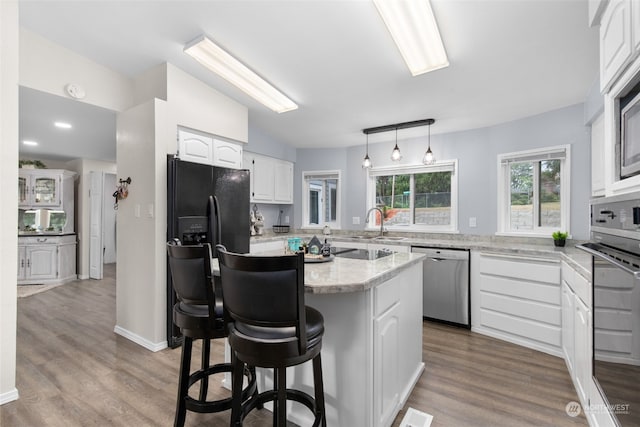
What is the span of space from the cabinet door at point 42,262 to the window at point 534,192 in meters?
7.12

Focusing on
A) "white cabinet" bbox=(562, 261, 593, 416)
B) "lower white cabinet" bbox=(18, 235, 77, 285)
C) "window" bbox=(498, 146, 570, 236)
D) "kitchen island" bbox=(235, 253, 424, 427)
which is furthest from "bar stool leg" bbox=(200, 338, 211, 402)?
"lower white cabinet" bbox=(18, 235, 77, 285)

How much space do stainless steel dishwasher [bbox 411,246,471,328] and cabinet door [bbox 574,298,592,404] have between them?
4.00 feet

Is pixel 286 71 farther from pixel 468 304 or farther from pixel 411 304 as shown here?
pixel 468 304

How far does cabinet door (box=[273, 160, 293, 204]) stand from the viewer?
193 inches

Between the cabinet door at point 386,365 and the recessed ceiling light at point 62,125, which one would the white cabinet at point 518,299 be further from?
the recessed ceiling light at point 62,125

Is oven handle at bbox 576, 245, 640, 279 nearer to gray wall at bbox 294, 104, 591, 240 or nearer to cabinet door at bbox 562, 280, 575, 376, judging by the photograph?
cabinet door at bbox 562, 280, 575, 376

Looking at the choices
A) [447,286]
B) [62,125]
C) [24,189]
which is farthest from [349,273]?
[24,189]

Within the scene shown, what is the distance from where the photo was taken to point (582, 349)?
1.83 metres

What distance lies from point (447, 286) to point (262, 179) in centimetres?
297

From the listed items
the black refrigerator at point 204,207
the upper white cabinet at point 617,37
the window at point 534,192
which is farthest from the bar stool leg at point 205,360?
the window at point 534,192

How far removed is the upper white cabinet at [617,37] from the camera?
118 cm

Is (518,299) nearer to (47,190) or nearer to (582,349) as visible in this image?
(582,349)

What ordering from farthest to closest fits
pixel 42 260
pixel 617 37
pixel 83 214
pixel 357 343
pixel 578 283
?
pixel 83 214, pixel 42 260, pixel 578 283, pixel 357 343, pixel 617 37

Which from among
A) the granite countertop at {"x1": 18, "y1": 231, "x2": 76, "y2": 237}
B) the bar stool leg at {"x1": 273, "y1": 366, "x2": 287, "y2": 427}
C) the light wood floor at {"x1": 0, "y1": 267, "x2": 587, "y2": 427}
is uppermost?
the granite countertop at {"x1": 18, "y1": 231, "x2": 76, "y2": 237}
